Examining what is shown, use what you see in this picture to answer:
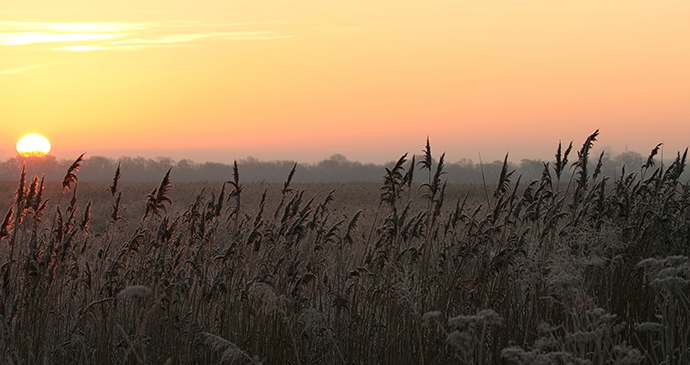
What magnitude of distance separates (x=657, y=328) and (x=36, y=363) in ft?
13.5

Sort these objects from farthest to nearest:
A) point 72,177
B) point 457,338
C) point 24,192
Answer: point 72,177 → point 24,192 → point 457,338

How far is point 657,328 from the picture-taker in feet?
7.91

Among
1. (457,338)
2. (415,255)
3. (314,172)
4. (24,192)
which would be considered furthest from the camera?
(314,172)

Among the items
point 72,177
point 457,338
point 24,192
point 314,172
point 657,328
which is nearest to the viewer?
point 457,338

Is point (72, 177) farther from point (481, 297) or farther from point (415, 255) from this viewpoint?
point (481, 297)

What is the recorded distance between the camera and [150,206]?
411 centimetres

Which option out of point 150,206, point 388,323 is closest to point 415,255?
point 388,323

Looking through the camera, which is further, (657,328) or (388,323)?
(388,323)

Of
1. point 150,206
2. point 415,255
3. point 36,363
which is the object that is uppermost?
point 150,206

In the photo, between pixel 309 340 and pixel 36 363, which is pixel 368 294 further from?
pixel 36 363

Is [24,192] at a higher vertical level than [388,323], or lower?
higher

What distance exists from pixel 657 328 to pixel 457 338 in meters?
1.05

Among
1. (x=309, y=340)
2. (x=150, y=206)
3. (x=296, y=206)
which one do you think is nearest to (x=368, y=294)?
(x=309, y=340)

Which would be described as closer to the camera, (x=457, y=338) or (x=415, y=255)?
(x=457, y=338)
